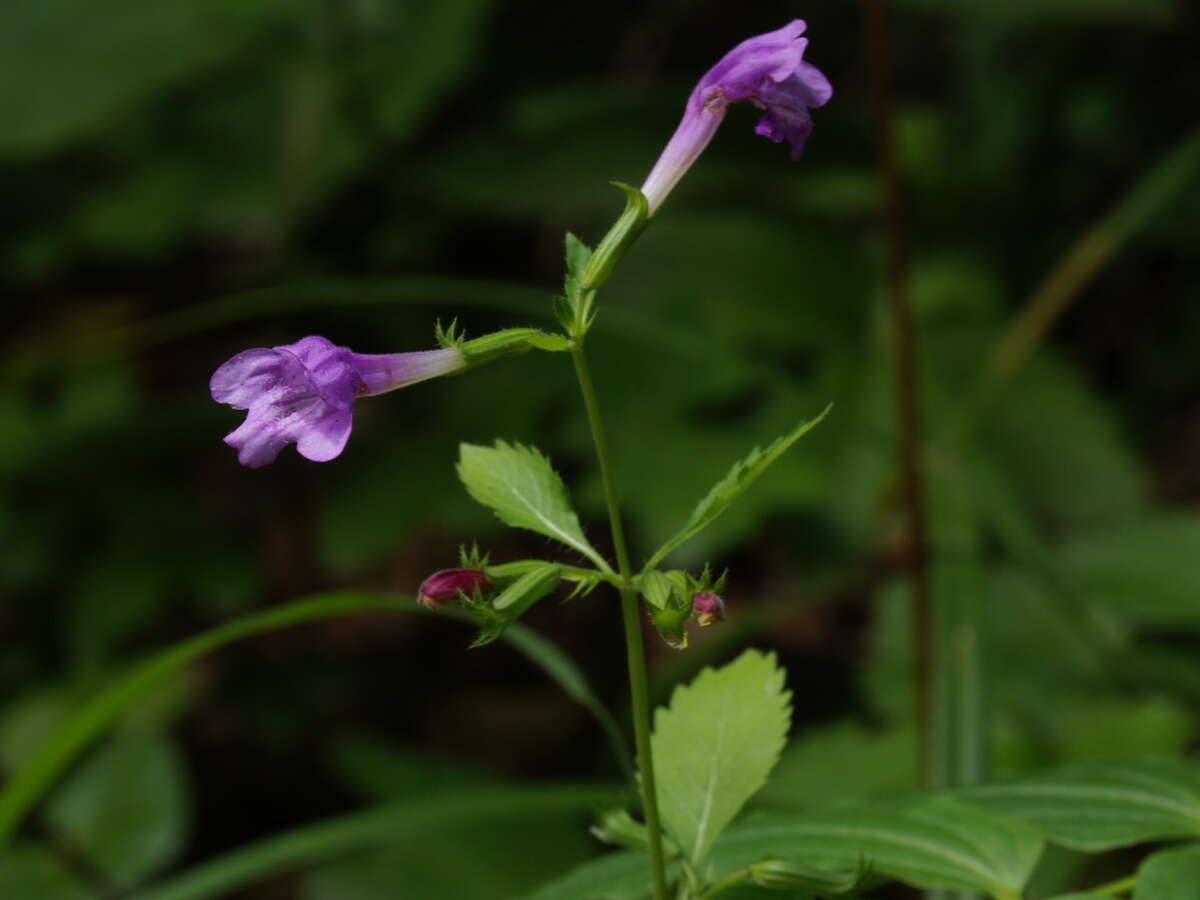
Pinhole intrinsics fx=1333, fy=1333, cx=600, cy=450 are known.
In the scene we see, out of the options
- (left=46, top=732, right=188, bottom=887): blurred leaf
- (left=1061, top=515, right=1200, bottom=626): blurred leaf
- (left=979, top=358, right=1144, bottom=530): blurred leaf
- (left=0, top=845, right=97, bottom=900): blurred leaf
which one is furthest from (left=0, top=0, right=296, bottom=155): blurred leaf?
(left=1061, top=515, right=1200, bottom=626): blurred leaf

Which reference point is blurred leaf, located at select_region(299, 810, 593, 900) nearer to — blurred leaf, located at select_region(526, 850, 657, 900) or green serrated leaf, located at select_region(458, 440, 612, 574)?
blurred leaf, located at select_region(526, 850, 657, 900)

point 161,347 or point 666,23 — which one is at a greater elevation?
point 666,23

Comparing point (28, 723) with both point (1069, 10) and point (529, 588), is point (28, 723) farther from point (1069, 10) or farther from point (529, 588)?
point (1069, 10)

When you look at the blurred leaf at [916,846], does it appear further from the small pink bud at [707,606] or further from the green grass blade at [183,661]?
the green grass blade at [183,661]

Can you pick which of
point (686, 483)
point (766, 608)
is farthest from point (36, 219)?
point (766, 608)

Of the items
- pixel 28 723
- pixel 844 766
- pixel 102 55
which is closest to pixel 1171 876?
pixel 844 766

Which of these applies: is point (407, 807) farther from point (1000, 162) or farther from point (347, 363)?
point (1000, 162)
